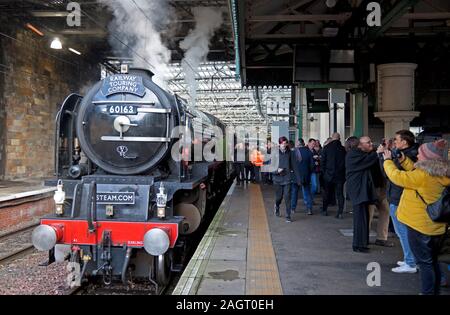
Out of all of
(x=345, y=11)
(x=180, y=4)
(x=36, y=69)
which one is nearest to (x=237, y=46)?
(x=345, y=11)

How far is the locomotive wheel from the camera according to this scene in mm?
5031

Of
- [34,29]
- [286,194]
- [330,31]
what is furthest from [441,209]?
[34,29]

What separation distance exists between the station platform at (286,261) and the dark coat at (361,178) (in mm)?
731

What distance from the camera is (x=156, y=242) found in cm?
479

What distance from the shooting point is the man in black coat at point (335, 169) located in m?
8.45

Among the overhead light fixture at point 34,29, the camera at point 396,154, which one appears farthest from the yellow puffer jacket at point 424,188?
the overhead light fixture at point 34,29

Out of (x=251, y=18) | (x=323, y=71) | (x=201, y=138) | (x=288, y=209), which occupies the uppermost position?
(x=251, y=18)

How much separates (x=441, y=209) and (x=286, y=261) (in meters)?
2.13

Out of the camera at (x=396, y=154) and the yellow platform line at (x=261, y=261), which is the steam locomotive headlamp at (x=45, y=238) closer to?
the yellow platform line at (x=261, y=261)

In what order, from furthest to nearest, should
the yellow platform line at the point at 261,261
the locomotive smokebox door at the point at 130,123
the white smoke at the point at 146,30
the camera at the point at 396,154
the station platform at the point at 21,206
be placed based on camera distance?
the station platform at the point at 21,206, the white smoke at the point at 146,30, the locomotive smokebox door at the point at 130,123, the camera at the point at 396,154, the yellow platform line at the point at 261,261

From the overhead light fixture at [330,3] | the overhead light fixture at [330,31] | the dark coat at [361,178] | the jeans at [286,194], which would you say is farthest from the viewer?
the overhead light fixture at [330,31]

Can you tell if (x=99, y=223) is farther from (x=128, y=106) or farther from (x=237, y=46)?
(x=237, y=46)
